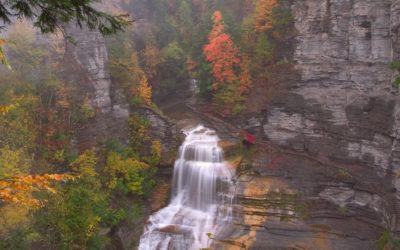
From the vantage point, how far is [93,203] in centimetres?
1847

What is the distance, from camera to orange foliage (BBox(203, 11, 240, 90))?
1063 inches

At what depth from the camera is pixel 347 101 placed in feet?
73.0

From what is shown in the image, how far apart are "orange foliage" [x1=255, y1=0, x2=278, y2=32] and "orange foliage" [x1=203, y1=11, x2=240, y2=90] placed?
236cm

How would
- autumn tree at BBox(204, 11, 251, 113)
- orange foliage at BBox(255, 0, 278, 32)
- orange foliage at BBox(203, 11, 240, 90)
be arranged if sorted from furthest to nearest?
orange foliage at BBox(203, 11, 240, 90) → autumn tree at BBox(204, 11, 251, 113) → orange foliage at BBox(255, 0, 278, 32)

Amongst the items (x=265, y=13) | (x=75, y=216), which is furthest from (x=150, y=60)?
(x=75, y=216)

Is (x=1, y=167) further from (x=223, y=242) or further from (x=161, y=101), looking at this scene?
(x=161, y=101)

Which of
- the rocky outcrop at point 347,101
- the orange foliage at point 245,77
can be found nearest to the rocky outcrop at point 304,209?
the rocky outcrop at point 347,101

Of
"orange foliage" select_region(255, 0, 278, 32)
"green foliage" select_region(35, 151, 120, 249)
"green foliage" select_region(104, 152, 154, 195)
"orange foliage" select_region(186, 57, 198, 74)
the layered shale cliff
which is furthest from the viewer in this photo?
"orange foliage" select_region(186, 57, 198, 74)

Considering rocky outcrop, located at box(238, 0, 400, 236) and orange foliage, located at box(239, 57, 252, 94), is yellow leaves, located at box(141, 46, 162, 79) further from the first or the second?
rocky outcrop, located at box(238, 0, 400, 236)

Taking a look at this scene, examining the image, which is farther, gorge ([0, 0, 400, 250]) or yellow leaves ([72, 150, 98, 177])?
yellow leaves ([72, 150, 98, 177])

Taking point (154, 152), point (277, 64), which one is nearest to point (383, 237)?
point (277, 64)

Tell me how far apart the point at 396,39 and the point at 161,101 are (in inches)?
814

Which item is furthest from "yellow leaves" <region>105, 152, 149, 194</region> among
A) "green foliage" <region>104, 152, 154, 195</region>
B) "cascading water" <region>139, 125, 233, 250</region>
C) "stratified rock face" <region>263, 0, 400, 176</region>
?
"stratified rock face" <region>263, 0, 400, 176</region>

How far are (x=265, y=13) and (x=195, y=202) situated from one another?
13776mm
